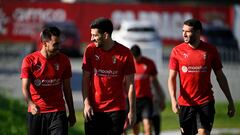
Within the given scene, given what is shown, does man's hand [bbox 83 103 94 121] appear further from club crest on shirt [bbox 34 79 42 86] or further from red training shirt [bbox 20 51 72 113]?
club crest on shirt [bbox 34 79 42 86]

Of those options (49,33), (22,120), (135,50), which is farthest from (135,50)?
(49,33)

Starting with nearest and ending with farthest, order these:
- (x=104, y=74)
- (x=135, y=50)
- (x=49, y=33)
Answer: (x=49, y=33), (x=104, y=74), (x=135, y=50)

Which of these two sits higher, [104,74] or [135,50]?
[104,74]

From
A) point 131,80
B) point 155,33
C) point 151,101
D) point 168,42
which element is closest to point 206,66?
point 131,80

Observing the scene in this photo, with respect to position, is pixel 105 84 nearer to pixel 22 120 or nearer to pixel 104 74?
pixel 104 74

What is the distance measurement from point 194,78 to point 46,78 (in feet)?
8.06

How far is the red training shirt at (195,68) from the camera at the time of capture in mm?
14547

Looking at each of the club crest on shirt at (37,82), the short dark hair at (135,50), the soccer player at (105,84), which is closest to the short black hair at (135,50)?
the short dark hair at (135,50)

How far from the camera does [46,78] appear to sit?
1321cm

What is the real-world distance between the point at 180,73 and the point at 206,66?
40 cm

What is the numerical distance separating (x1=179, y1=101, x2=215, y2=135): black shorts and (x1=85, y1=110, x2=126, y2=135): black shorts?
1.62m

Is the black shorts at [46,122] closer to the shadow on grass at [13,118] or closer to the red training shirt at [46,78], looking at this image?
the red training shirt at [46,78]

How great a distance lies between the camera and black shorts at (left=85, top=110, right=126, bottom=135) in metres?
13.4

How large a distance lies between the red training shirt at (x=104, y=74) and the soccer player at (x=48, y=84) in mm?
331
